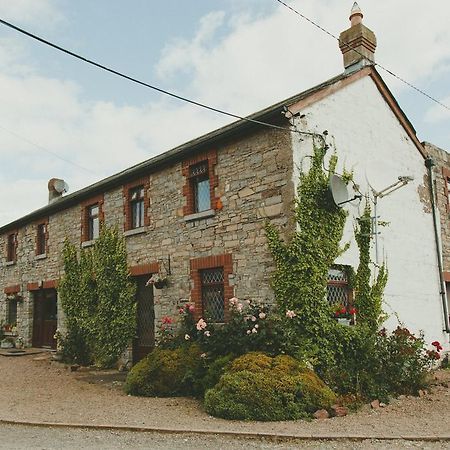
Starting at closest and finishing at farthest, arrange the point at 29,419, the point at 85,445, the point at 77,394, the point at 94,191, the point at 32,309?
the point at 85,445, the point at 29,419, the point at 77,394, the point at 94,191, the point at 32,309

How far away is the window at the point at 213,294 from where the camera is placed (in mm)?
10688

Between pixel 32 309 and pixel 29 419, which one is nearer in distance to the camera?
pixel 29 419

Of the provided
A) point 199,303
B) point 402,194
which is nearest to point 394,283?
point 402,194

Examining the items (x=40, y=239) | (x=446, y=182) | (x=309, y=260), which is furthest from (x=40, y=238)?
(x=446, y=182)

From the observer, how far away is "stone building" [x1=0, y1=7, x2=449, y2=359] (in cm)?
988

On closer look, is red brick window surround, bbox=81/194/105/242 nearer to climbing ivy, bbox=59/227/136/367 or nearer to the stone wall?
climbing ivy, bbox=59/227/136/367

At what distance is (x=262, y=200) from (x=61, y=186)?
13.9 metres

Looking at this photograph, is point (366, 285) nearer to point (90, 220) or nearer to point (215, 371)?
point (215, 371)

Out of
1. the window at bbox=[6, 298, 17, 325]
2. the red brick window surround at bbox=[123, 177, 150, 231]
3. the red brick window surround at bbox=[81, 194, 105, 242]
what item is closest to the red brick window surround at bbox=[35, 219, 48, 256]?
the red brick window surround at bbox=[81, 194, 105, 242]

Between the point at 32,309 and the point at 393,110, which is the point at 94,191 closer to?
the point at 32,309

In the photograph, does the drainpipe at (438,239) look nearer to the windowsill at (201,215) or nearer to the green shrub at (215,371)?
the windowsill at (201,215)

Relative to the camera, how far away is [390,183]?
39.9ft

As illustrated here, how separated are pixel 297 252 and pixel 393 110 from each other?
5.96 metres

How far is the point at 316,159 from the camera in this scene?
9.92 meters
